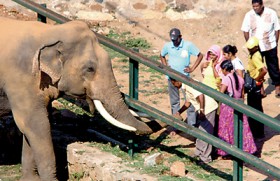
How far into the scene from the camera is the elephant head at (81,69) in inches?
346

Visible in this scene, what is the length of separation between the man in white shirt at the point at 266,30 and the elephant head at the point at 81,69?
383 cm

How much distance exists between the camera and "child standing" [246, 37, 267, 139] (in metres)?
→ 10.4

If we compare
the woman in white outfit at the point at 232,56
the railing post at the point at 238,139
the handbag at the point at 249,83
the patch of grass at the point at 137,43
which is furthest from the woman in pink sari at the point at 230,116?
the patch of grass at the point at 137,43

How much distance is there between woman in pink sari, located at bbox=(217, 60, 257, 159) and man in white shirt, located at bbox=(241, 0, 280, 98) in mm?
2596

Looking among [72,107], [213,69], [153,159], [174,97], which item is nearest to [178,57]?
[174,97]

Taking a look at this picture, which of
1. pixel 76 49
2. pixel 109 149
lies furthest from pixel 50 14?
pixel 109 149

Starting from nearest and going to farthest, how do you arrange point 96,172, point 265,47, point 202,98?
point 96,172 → point 202,98 → point 265,47

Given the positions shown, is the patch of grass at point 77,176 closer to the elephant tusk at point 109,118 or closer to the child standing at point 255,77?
the elephant tusk at point 109,118

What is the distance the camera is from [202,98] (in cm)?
952

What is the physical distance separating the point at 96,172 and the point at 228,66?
1.96 meters

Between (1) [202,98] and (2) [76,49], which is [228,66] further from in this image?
(2) [76,49]

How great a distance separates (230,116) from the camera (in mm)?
9695

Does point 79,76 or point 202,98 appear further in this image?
point 202,98

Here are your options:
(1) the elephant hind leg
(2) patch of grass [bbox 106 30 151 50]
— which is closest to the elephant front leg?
(1) the elephant hind leg
